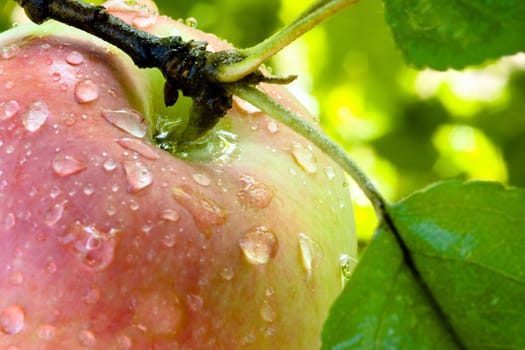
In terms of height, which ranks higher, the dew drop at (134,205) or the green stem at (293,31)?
the green stem at (293,31)

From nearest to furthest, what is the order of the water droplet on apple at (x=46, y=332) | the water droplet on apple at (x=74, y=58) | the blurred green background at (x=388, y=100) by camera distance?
the water droplet on apple at (x=46, y=332) → the water droplet on apple at (x=74, y=58) → the blurred green background at (x=388, y=100)

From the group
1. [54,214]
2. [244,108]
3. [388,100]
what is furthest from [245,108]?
[388,100]

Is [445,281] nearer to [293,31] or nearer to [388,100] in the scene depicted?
[293,31]

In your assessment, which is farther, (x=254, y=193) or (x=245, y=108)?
(x=245, y=108)

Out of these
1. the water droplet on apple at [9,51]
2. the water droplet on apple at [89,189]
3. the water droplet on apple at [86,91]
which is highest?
the water droplet on apple at [86,91]

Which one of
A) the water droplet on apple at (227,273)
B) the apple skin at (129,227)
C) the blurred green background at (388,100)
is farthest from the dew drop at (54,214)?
the blurred green background at (388,100)

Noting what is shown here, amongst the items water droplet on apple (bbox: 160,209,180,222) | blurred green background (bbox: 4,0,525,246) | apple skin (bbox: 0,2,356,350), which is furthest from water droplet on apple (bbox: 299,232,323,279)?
blurred green background (bbox: 4,0,525,246)

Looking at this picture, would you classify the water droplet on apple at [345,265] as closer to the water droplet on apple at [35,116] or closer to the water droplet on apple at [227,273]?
the water droplet on apple at [227,273]
